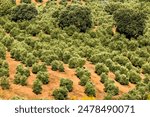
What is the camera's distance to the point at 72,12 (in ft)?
166

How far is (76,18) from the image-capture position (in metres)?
50.6

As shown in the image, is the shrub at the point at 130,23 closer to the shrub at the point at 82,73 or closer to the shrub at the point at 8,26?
the shrub at the point at 8,26

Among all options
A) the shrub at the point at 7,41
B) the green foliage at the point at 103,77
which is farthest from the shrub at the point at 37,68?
the shrub at the point at 7,41

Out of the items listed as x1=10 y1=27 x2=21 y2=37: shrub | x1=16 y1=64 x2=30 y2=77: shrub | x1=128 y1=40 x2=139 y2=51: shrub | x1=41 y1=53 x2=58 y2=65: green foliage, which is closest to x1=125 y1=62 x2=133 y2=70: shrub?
x1=128 y1=40 x2=139 y2=51: shrub

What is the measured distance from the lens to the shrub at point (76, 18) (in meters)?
50.6

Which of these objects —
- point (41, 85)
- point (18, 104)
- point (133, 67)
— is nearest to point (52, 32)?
point (133, 67)

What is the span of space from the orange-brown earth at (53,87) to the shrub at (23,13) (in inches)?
411

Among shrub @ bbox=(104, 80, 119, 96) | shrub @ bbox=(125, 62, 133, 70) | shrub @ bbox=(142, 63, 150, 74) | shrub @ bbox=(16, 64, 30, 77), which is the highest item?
shrub @ bbox=(16, 64, 30, 77)

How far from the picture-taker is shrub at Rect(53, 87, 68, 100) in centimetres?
3312

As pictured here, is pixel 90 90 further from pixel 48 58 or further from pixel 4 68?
pixel 4 68

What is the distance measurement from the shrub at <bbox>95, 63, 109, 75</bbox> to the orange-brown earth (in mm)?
376

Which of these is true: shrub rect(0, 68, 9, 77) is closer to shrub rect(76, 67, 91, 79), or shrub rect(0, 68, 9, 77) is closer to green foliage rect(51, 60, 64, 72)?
green foliage rect(51, 60, 64, 72)

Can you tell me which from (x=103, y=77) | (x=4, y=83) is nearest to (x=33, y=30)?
(x=103, y=77)

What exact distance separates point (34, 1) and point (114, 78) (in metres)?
25.8
